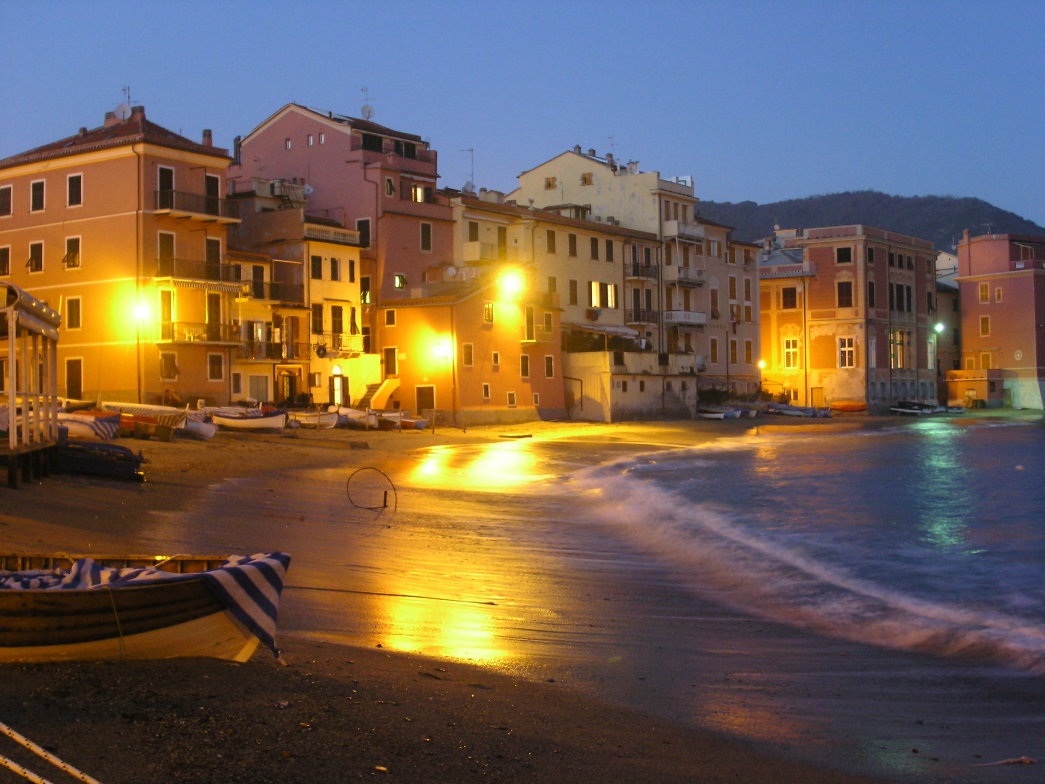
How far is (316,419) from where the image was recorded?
4656 centimetres

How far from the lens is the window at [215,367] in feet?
162

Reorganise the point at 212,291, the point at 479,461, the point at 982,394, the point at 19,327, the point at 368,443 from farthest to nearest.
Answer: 1. the point at 982,394
2. the point at 212,291
3. the point at 368,443
4. the point at 479,461
5. the point at 19,327

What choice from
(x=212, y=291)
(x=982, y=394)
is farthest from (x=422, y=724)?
(x=982, y=394)

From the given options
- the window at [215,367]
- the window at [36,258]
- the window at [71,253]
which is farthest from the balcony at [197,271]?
the window at [36,258]

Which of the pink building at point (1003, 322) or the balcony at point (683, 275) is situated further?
the pink building at point (1003, 322)

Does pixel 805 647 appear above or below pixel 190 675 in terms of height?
below

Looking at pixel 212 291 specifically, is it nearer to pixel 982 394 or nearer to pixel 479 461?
pixel 479 461

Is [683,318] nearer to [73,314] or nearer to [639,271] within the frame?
[639,271]

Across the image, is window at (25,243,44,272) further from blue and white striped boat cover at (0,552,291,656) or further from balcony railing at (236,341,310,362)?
blue and white striped boat cover at (0,552,291,656)

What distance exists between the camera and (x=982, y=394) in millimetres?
103062

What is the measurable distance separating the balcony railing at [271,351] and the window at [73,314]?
6.68 m

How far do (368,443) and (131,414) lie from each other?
844 centimetres

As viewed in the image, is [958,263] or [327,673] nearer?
[327,673]

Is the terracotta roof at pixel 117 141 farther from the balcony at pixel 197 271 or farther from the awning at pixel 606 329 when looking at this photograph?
the awning at pixel 606 329
